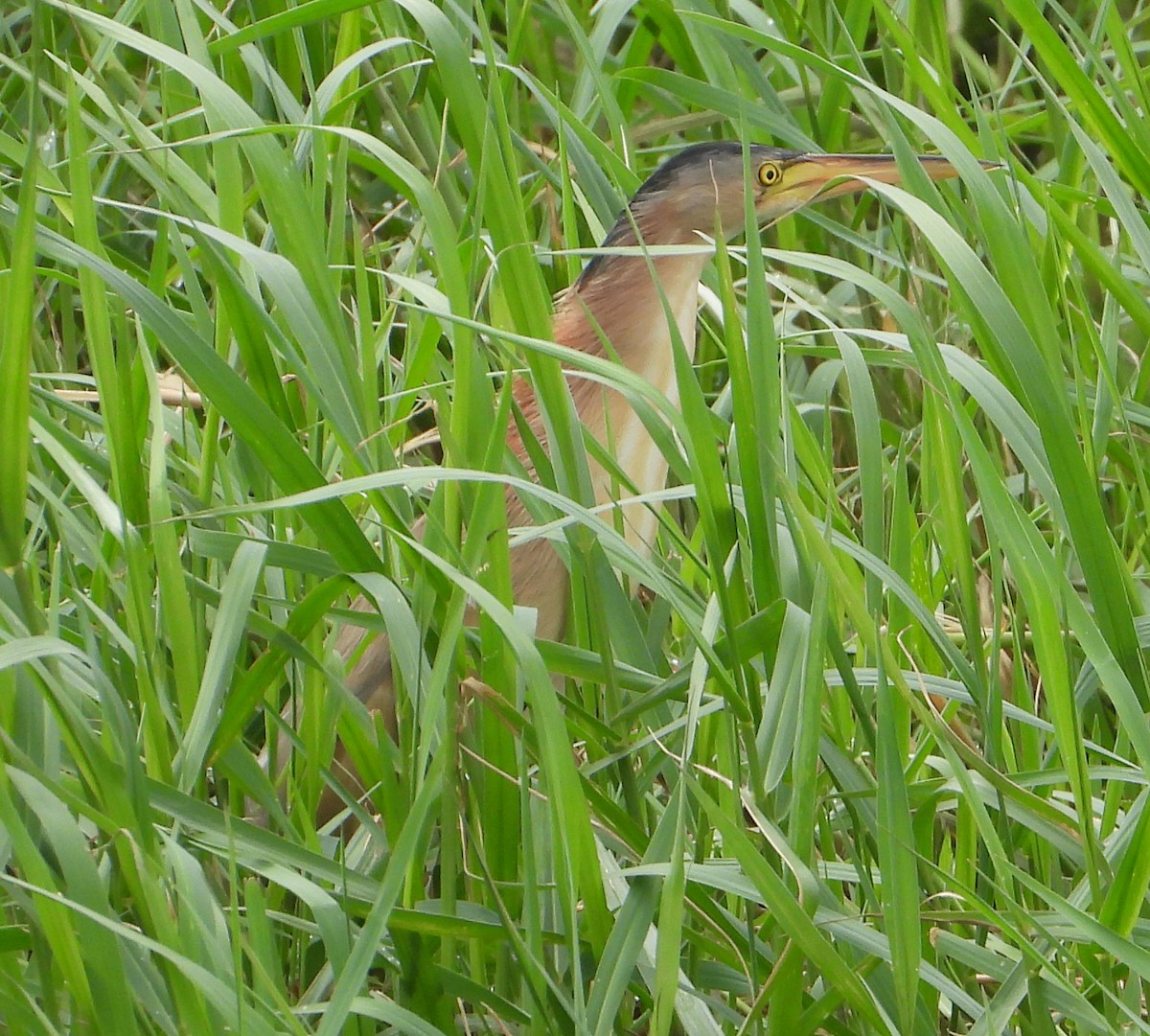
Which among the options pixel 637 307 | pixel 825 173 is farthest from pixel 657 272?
pixel 825 173

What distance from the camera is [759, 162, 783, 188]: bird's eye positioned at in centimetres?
142

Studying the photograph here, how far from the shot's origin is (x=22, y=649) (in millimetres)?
715

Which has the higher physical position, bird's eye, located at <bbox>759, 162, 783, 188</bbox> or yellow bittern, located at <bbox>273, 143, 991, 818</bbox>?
bird's eye, located at <bbox>759, 162, 783, 188</bbox>

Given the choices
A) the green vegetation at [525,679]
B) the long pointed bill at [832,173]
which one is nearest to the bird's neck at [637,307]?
the long pointed bill at [832,173]

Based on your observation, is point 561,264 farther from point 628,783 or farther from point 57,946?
point 57,946

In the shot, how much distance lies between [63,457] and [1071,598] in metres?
0.53

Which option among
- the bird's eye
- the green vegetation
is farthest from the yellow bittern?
the green vegetation

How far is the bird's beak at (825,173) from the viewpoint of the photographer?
135 cm

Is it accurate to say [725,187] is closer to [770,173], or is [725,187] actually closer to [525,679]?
[770,173]

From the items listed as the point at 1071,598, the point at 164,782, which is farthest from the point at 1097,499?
the point at 164,782

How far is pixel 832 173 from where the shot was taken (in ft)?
4.60

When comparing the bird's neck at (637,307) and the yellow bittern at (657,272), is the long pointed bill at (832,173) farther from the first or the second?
the bird's neck at (637,307)

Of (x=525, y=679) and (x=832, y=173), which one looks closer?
(x=525, y=679)

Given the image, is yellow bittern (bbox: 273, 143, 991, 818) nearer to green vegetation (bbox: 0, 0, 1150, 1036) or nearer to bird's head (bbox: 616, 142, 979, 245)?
bird's head (bbox: 616, 142, 979, 245)
